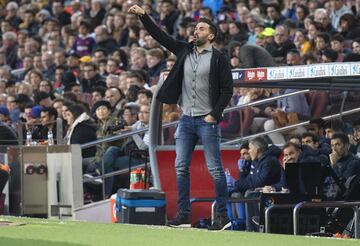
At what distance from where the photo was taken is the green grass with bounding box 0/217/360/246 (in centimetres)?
1080

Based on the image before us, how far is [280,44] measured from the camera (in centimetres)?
2222

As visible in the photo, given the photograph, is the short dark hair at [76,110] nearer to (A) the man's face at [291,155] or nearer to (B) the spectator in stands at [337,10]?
(B) the spectator in stands at [337,10]

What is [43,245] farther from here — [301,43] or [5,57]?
[5,57]

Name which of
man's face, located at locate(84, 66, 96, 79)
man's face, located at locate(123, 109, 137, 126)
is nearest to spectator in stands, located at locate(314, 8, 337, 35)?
man's face, located at locate(123, 109, 137, 126)

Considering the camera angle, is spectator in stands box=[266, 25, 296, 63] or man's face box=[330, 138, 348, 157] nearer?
man's face box=[330, 138, 348, 157]

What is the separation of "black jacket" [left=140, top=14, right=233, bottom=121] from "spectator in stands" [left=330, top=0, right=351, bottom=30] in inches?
377

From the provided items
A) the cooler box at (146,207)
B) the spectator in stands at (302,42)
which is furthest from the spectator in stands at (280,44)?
the cooler box at (146,207)

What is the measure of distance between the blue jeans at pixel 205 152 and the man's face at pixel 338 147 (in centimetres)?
188

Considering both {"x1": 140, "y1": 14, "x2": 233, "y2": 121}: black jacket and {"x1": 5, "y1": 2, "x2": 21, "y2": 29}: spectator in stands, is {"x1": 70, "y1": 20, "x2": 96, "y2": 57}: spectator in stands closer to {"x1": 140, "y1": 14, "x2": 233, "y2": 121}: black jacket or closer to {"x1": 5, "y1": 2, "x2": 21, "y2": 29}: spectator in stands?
{"x1": 5, "y1": 2, "x2": 21, "y2": 29}: spectator in stands

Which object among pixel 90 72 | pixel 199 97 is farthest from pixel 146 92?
pixel 199 97

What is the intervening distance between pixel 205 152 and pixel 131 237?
2.27 metres

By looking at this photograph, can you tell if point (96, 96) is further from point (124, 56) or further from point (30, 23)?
point (30, 23)

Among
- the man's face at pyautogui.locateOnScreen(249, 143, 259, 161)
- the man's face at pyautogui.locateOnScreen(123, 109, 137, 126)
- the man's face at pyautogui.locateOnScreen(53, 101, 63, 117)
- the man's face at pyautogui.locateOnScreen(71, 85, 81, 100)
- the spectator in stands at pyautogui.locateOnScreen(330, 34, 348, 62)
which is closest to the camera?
the man's face at pyautogui.locateOnScreen(249, 143, 259, 161)

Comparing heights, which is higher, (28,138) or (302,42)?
(302,42)
